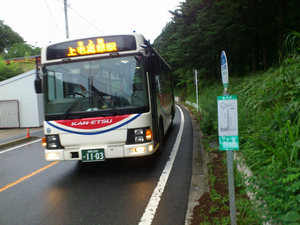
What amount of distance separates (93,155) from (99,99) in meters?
1.19

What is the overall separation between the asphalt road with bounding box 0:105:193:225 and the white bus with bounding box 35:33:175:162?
1.98ft

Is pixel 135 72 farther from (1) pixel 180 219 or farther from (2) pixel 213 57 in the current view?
(2) pixel 213 57

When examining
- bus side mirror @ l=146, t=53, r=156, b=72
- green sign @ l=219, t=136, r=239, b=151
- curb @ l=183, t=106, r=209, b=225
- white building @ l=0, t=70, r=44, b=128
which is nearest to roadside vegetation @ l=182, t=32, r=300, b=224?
curb @ l=183, t=106, r=209, b=225

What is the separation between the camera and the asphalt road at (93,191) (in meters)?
3.50

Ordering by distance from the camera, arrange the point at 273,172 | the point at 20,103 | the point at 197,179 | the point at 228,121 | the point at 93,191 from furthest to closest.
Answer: the point at 20,103, the point at 197,179, the point at 93,191, the point at 228,121, the point at 273,172

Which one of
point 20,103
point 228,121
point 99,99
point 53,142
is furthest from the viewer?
point 20,103

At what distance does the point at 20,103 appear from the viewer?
54.6 feet

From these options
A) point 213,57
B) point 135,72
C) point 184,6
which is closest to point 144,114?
point 135,72

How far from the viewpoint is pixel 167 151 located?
23.6 ft

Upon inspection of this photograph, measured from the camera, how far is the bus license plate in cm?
483

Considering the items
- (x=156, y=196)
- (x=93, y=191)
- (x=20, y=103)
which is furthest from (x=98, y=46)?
(x=20, y=103)

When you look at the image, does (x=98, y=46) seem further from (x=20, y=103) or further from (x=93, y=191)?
(x=20, y=103)

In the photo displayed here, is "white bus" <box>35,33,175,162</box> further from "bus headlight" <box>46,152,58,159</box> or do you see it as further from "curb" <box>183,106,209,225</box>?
"curb" <box>183,106,209,225</box>

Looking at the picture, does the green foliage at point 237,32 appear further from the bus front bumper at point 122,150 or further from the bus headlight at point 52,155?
the bus headlight at point 52,155
